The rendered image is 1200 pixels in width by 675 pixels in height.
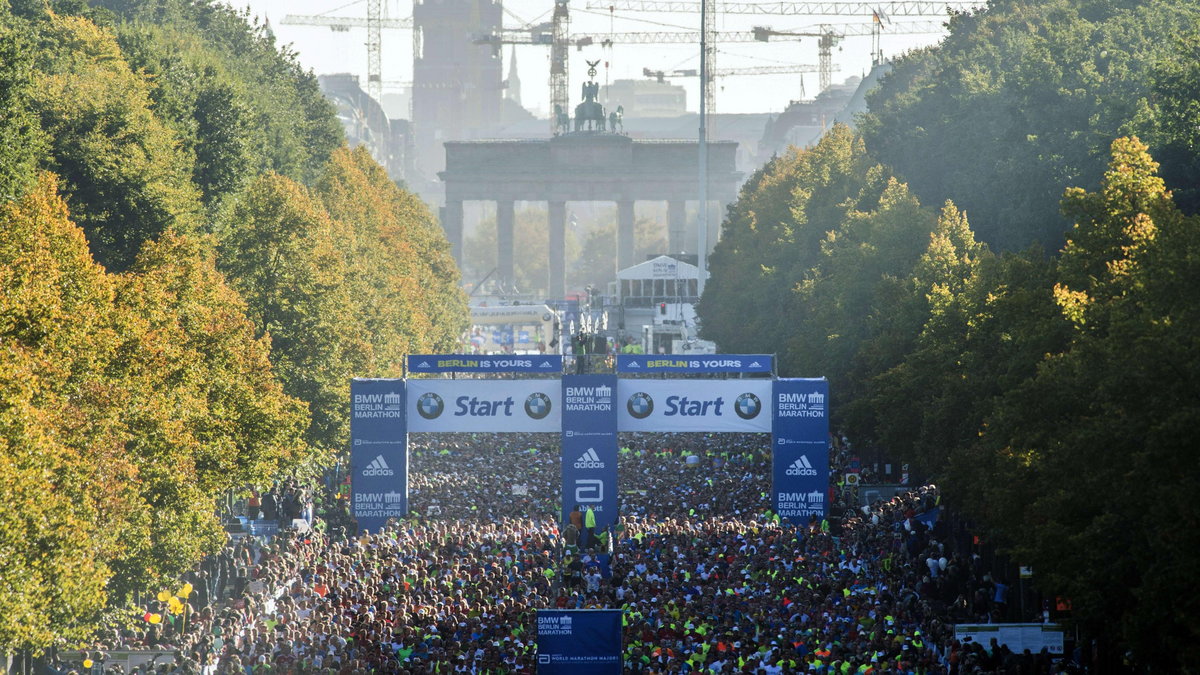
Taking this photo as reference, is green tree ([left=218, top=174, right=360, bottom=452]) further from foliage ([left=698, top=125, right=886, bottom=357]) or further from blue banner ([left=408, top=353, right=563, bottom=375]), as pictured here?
foliage ([left=698, top=125, right=886, bottom=357])

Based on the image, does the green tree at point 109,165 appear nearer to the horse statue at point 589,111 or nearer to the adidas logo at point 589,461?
the adidas logo at point 589,461

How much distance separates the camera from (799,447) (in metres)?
45.3

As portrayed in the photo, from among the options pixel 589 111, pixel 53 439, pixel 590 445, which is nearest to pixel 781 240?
pixel 590 445

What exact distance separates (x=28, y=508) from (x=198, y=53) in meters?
59.7

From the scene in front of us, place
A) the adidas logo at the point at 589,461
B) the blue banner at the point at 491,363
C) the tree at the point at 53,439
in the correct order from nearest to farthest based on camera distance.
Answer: the tree at the point at 53,439
the adidas logo at the point at 589,461
the blue banner at the point at 491,363

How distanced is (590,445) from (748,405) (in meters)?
4.76

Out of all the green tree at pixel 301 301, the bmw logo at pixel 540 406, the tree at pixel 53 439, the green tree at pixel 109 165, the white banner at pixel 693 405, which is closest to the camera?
the tree at pixel 53 439

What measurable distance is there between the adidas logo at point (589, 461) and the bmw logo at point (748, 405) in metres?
4.44

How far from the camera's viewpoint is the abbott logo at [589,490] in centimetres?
4491

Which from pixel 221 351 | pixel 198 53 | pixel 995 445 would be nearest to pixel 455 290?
pixel 198 53

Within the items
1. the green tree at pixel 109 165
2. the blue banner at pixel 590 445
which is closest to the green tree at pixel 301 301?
the green tree at pixel 109 165

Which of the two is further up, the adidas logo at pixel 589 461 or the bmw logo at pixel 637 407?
the bmw logo at pixel 637 407

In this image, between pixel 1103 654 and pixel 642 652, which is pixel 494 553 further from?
pixel 1103 654

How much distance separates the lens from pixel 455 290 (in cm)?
10762
